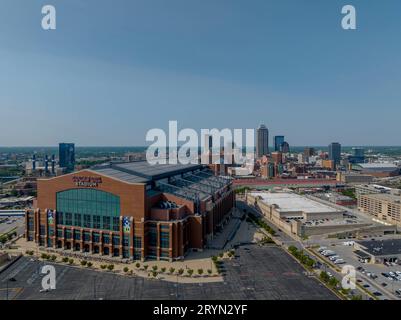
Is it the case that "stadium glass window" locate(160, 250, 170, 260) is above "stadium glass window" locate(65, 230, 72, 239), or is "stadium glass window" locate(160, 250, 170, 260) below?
below

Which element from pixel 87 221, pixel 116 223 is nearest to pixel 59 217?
pixel 87 221

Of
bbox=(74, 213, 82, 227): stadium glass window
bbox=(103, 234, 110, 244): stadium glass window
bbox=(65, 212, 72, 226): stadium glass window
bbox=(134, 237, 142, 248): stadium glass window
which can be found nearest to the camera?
bbox=(134, 237, 142, 248): stadium glass window

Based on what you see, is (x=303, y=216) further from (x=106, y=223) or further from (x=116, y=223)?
(x=106, y=223)

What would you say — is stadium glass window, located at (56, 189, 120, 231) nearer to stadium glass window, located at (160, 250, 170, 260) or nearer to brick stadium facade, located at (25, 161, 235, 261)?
brick stadium facade, located at (25, 161, 235, 261)

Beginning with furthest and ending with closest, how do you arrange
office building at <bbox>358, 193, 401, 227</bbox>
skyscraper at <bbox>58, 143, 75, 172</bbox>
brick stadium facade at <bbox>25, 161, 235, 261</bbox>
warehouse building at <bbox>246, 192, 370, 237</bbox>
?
skyscraper at <bbox>58, 143, 75, 172</bbox>
office building at <bbox>358, 193, 401, 227</bbox>
warehouse building at <bbox>246, 192, 370, 237</bbox>
brick stadium facade at <bbox>25, 161, 235, 261</bbox>

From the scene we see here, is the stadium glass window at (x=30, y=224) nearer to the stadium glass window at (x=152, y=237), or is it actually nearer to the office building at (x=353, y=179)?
the stadium glass window at (x=152, y=237)

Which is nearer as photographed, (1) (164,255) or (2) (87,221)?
(1) (164,255)

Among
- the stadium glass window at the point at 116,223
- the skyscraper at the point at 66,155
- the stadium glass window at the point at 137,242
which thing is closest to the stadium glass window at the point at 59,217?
the stadium glass window at the point at 116,223

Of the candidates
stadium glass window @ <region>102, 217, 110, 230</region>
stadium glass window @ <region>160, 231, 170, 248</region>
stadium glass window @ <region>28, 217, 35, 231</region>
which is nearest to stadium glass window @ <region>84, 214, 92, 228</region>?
stadium glass window @ <region>102, 217, 110, 230</region>
